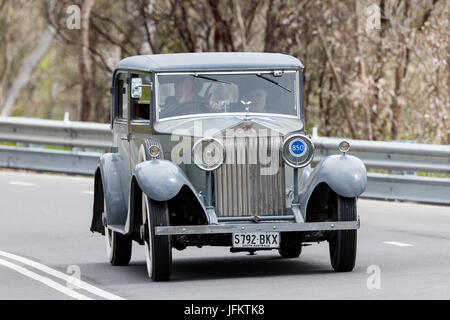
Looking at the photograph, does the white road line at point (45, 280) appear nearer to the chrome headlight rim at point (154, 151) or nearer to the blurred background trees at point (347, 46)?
the chrome headlight rim at point (154, 151)

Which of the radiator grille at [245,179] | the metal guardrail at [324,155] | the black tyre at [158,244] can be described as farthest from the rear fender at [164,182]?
the metal guardrail at [324,155]

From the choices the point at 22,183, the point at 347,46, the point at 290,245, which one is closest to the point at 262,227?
the point at 290,245

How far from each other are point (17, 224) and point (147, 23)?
13.2m

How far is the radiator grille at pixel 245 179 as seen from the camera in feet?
36.5

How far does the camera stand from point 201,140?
36.2 feet

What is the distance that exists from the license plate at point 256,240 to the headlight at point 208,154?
65 centimetres

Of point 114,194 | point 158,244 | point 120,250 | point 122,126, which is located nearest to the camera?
point 158,244

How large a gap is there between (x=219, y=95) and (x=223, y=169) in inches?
42.4

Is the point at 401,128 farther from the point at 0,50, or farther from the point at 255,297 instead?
the point at 0,50

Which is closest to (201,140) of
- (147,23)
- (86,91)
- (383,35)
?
(383,35)

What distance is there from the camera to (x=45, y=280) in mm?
11109

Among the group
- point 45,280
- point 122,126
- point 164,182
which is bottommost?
point 45,280

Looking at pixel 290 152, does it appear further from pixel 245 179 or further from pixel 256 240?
pixel 256 240

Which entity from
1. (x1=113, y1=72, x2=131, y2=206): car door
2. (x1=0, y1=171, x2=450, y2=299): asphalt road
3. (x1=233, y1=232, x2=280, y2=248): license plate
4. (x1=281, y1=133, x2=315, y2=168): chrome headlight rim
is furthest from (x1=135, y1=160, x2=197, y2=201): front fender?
(x1=113, y1=72, x2=131, y2=206): car door
